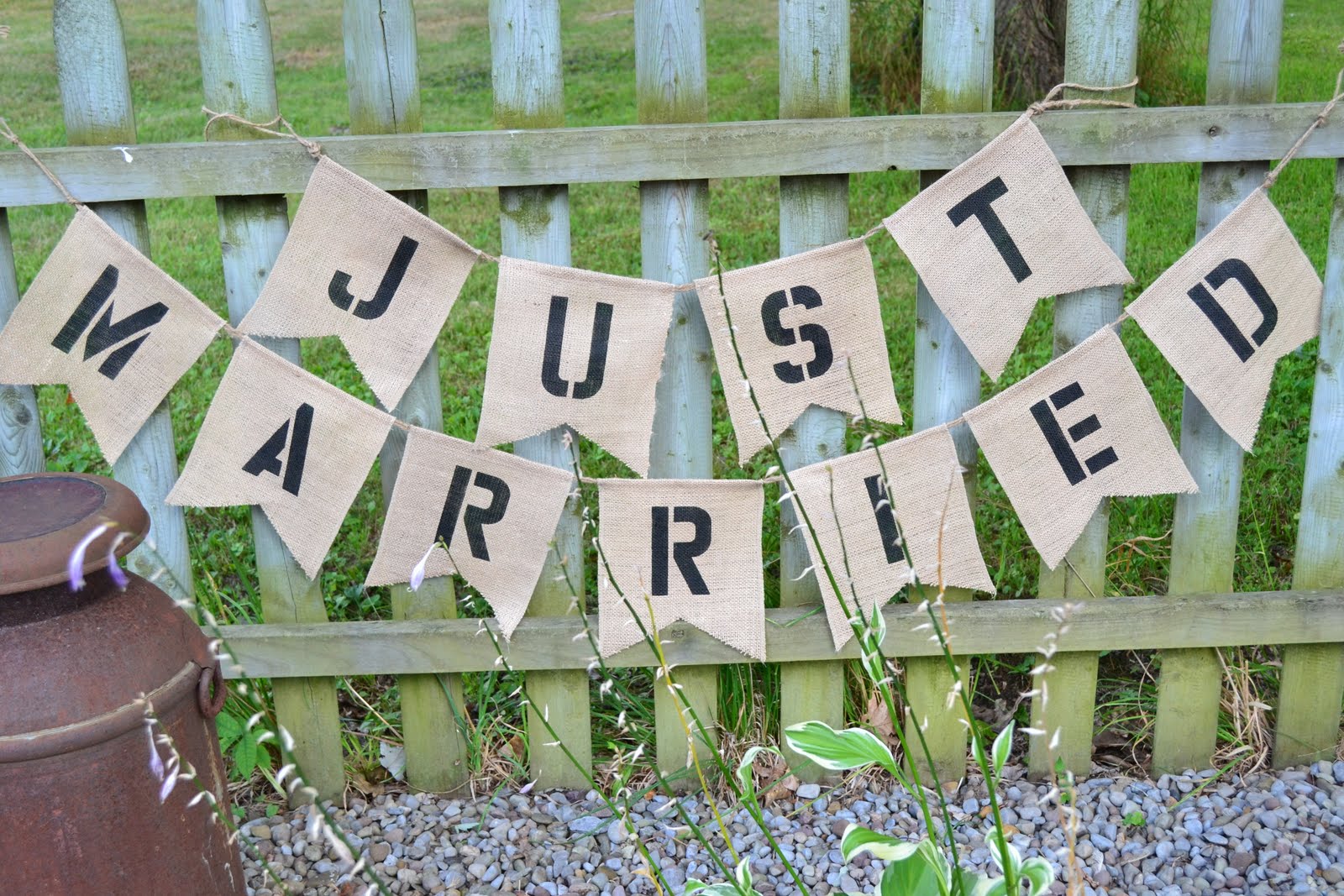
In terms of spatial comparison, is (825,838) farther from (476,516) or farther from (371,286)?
(371,286)

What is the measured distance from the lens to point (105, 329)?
2.53 meters

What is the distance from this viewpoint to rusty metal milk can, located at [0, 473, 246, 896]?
192cm

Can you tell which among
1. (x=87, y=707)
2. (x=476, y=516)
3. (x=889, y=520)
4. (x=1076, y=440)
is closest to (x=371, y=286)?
(x=476, y=516)

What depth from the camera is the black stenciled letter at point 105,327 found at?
251cm

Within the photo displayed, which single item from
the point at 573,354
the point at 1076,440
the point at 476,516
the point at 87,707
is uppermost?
the point at 573,354

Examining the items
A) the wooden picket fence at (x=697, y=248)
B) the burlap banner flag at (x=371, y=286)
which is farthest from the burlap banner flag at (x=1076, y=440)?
the burlap banner flag at (x=371, y=286)

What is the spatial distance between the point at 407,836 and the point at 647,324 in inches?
47.6

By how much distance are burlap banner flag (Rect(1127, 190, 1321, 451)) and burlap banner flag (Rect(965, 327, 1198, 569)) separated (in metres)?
0.10

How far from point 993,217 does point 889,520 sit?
0.65 meters

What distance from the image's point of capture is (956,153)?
8.06 ft

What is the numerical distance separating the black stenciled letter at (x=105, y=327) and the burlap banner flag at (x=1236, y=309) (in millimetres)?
1936

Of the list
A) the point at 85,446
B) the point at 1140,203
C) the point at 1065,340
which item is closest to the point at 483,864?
the point at 1065,340

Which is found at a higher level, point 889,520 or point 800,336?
point 800,336

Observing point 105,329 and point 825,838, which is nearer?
point 105,329
